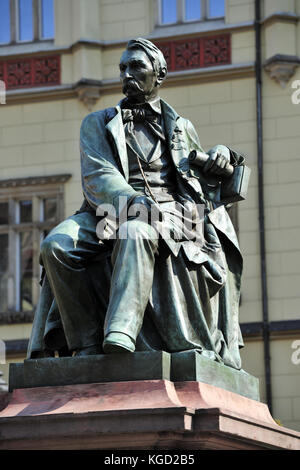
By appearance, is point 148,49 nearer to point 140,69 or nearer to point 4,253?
point 140,69

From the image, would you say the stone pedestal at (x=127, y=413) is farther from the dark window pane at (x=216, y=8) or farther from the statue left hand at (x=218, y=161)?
the dark window pane at (x=216, y=8)

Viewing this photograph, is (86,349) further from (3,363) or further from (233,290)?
(3,363)

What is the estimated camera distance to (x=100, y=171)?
8.95 m

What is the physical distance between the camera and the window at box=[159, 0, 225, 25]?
70.1 ft

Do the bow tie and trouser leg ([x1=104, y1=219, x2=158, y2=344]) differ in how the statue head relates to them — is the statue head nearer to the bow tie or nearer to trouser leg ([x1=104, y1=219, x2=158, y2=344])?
the bow tie

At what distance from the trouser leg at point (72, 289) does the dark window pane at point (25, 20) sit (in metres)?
13.9

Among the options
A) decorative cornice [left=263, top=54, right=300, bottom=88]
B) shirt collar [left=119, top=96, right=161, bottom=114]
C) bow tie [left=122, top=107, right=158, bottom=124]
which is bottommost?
bow tie [left=122, top=107, right=158, bottom=124]

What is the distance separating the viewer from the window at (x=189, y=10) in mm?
21359

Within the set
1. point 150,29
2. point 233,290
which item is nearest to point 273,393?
point 150,29

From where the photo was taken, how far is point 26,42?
72.0 ft

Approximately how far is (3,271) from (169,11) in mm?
4365

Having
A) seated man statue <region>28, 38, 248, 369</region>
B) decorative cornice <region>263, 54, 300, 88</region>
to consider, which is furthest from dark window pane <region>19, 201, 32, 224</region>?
seated man statue <region>28, 38, 248, 369</region>

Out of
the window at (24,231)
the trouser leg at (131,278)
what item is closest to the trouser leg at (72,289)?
the trouser leg at (131,278)

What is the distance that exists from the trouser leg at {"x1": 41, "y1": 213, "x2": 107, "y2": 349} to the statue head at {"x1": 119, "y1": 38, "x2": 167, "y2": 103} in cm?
119
